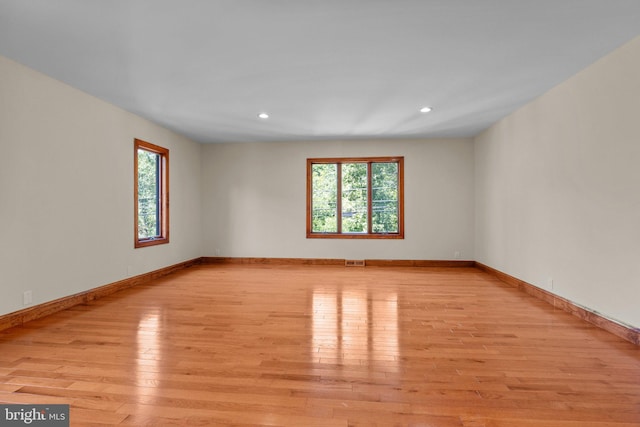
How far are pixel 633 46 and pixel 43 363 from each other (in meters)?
5.32

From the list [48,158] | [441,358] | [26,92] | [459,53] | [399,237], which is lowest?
[441,358]

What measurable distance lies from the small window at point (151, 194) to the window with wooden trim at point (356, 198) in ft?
9.00

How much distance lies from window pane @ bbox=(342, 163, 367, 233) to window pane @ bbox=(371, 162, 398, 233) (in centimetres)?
19

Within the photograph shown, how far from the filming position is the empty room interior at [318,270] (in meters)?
1.99

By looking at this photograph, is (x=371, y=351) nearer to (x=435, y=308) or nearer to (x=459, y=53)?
(x=435, y=308)

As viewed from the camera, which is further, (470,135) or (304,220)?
(304,220)

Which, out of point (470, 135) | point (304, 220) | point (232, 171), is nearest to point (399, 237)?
point (304, 220)

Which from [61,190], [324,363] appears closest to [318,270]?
[324,363]

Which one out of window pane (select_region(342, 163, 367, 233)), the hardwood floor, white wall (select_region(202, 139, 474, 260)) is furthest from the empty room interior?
window pane (select_region(342, 163, 367, 233))

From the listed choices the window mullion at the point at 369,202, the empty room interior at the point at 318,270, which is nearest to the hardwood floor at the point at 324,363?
the empty room interior at the point at 318,270

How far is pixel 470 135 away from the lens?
20.2 feet

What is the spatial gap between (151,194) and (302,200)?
2.83 meters

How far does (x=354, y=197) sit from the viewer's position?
666cm

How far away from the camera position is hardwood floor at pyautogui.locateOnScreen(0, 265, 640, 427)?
175 centimetres
